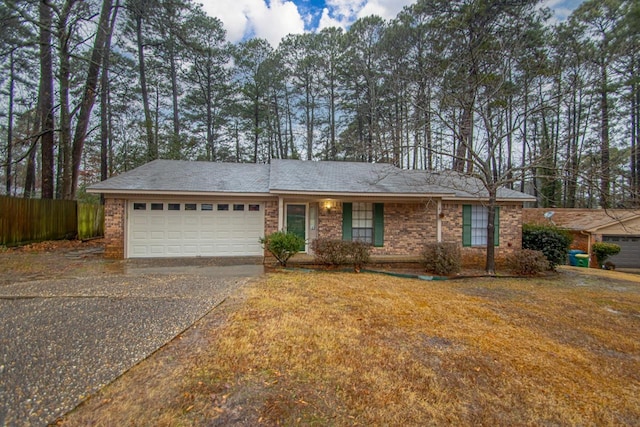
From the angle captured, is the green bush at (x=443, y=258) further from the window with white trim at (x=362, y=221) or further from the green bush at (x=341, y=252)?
the window with white trim at (x=362, y=221)

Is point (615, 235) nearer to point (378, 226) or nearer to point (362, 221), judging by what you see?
point (378, 226)

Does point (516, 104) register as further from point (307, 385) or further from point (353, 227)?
point (307, 385)

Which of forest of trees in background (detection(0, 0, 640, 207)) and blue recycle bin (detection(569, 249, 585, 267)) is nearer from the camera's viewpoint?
forest of trees in background (detection(0, 0, 640, 207))

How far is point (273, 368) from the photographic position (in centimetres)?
269

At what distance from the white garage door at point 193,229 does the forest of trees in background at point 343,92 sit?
15.1ft

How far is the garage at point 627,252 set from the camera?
42.8 ft

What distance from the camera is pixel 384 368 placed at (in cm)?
273

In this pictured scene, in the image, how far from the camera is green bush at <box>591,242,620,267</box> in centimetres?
1228

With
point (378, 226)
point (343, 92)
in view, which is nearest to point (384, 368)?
point (378, 226)

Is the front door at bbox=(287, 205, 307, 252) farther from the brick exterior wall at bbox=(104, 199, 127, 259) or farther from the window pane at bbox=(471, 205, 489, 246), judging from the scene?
the window pane at bbox=(471, 205, 489, 246)

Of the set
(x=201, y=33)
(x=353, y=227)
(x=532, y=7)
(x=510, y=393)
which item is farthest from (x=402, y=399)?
(x=201, y=33)

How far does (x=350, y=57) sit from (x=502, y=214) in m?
13.7

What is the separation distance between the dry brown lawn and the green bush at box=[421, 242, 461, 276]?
258cm

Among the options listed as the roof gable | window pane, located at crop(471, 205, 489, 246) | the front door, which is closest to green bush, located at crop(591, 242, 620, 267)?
the roof gable
